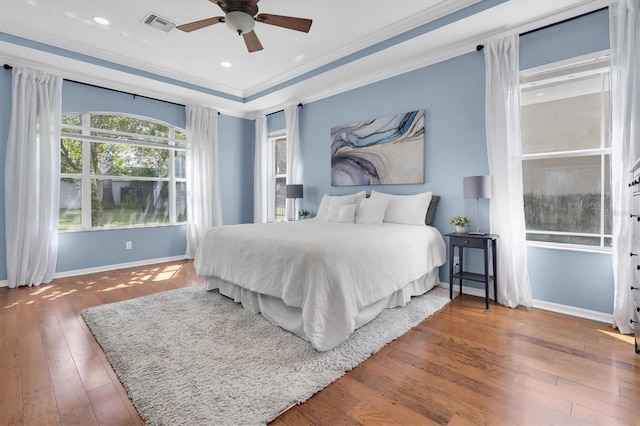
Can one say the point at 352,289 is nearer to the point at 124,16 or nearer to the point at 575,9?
the point at 575,9

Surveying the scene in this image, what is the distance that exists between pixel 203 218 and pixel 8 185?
2.49m

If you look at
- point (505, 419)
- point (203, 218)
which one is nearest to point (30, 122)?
point (203, 218)

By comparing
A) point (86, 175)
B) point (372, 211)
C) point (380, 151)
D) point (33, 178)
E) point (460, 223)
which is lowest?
point (460, 223)

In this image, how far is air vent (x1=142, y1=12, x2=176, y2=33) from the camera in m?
3.12

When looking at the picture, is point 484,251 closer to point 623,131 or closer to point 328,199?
point 623,131

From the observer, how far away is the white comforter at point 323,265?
7.06 ft

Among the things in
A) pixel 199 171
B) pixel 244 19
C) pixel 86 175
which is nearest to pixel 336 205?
pixel 244 19

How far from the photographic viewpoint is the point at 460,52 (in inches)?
137

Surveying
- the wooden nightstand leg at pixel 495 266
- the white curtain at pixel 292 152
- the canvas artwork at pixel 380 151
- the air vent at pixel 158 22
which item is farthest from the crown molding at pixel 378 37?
the wooden nightstand leg at pixel 495 266

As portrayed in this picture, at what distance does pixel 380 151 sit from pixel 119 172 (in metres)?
4.01

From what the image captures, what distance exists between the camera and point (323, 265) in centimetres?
215

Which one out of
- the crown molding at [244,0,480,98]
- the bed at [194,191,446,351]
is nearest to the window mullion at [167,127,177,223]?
the crown molding at [244,0,480,98]

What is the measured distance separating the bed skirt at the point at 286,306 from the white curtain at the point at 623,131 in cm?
156

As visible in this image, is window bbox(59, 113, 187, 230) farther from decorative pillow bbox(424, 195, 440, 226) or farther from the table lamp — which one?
the table lamp
